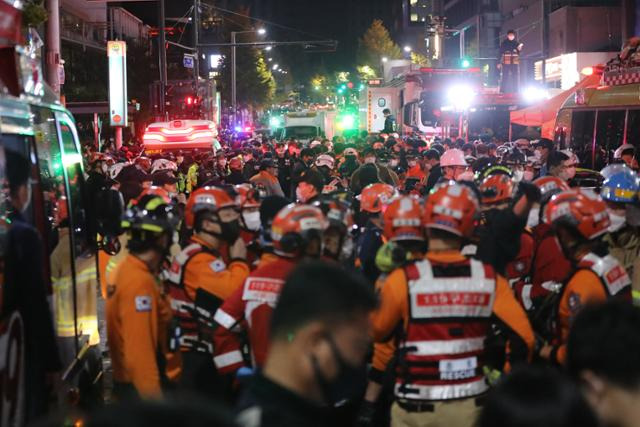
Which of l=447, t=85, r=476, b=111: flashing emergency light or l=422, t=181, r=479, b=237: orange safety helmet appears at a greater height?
l=447, t=85, r=476, b=111: flashing emergency light

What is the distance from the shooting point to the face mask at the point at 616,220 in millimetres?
7090

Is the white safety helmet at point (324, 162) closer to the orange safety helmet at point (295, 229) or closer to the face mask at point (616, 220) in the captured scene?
the face mask at point (616, 220)

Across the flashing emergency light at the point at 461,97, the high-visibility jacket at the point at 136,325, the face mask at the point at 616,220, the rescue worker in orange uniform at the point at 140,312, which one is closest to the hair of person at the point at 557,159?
the face mask at the point at 616,220

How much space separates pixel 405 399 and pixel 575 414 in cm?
323

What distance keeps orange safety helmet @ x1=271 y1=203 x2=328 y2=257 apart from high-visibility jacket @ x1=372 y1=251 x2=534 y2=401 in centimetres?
61

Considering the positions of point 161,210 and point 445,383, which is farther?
point 161,210

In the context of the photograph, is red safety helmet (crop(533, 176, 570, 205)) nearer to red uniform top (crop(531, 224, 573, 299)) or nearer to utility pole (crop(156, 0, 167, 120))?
red uniform top (crop(531, 224, 573, 299))

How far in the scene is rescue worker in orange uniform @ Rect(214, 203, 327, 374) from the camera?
540 cm

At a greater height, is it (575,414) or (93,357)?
(575,414)

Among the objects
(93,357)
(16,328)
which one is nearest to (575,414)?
(16,328)

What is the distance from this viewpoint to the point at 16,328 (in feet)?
16.4

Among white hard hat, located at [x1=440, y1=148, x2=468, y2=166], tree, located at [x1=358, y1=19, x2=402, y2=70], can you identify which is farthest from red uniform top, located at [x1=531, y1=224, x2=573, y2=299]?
tree, located at [x1=358, y1=19, x2=402, y2=70]

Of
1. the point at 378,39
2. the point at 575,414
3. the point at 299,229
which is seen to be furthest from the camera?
the point at 378,39

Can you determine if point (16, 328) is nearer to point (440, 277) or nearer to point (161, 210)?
point (161, 210)
